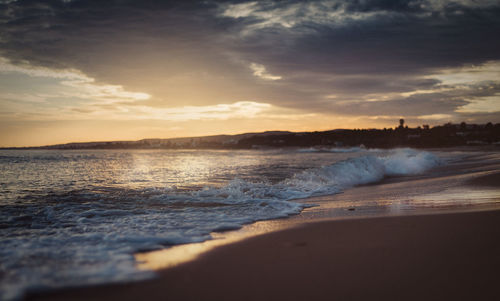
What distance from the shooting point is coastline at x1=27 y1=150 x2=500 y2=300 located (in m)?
2.37

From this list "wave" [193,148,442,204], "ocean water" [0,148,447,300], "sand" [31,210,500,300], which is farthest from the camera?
"wave" [193,148,442,204]

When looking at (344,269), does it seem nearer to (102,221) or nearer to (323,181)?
(102,221)

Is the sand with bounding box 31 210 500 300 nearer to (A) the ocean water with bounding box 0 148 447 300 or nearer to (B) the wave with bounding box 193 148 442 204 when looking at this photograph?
(A) the ocean water with bounding box 0 148 447 300

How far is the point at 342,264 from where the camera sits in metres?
2.89

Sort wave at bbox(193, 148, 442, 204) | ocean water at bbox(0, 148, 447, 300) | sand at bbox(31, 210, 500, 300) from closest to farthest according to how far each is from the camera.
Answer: sand at bbox(31, 210, 500, 300)
ocean water at bbox(0, 148, 447, 300)
wave at bbox(193, 148, 442, 204)

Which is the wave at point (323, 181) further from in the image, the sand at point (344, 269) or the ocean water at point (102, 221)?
the sand at point (344, 269)

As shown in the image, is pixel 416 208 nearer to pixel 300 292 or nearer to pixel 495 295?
pixel 495 295

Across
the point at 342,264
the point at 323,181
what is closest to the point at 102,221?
the point at 342,264

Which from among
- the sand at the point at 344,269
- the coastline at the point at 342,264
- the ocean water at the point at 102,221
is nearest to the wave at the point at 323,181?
the ocean water at the point at 102,221

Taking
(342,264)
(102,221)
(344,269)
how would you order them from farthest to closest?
1. (102,221)
2. (342,264)
3. (344,269)

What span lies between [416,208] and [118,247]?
16.1 ft

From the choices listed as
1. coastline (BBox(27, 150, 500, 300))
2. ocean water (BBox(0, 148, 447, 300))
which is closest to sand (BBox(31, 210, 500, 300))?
coastline (BBox(27, 150, 500, 300))

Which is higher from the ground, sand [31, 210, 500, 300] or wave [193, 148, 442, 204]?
sand [31, 210, 500, 300]

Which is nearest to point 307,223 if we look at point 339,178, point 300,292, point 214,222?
point 214,222
